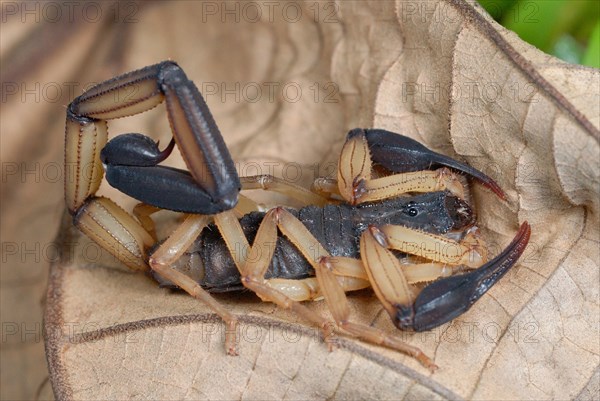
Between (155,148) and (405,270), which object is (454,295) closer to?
(405,270)

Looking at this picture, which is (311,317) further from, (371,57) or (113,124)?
(113,124)

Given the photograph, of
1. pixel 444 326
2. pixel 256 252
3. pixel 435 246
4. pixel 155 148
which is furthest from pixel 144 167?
pixel 444 326

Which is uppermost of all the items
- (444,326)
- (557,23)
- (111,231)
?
(557,23)

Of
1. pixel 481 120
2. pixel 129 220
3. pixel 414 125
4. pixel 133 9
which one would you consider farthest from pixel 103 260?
pixel 481 120

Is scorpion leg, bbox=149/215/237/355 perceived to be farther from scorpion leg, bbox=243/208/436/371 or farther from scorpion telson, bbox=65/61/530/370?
scorpion leg, bbox=243/208/436/371

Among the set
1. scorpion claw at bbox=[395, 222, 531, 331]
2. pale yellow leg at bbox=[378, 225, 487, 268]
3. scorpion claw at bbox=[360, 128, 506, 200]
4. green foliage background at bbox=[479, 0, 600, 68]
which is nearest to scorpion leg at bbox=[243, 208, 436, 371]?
scorpion claw at bbox=[395, 222, 531, 331]

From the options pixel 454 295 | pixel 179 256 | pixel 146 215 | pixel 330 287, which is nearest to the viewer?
pixel 454 295

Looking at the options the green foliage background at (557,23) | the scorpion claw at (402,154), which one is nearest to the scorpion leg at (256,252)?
the scorpion claw at (402,154)
